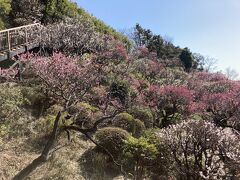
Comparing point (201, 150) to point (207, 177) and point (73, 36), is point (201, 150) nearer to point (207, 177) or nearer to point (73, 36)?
point (207, 177)

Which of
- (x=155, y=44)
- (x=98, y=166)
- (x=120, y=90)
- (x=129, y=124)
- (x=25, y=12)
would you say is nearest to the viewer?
(x=98, y=166)

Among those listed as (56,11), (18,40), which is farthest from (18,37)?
(56,11)

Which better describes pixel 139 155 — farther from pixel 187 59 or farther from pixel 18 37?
pixel 187 59

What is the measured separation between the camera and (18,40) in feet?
70.2

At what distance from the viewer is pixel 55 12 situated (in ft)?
95.5

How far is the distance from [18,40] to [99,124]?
7712mm

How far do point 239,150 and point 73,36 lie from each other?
52.0 ft

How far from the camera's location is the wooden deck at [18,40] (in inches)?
747

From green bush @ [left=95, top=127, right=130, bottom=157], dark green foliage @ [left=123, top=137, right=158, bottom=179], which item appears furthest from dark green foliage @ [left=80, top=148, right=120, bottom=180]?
dark green foliage @ [left=123, top=137, right=158, bottom=179]

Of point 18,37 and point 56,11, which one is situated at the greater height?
point 56,11

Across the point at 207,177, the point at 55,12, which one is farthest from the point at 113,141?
the point at 55,12

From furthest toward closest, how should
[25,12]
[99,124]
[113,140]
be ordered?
[25,12] < [99,124] < [113,140]

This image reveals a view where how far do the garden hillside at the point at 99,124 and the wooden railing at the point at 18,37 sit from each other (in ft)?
2.12

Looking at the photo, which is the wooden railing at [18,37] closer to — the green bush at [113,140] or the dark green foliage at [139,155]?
the green bush at [113,140]
